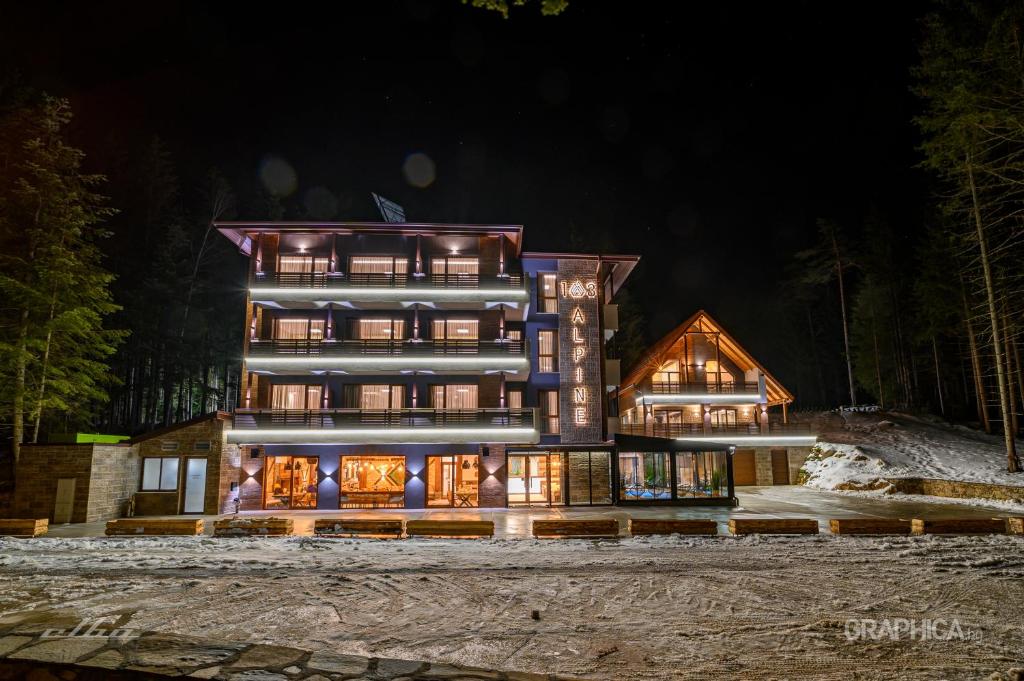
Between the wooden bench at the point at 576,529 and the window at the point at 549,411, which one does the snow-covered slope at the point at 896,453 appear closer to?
the window at the point at 549,411

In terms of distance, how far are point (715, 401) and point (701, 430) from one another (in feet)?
10.7

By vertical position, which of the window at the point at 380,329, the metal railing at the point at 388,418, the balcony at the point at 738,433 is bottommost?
the balcony at the point at 738,433

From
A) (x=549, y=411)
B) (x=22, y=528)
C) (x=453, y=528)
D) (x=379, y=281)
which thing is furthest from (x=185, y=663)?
(x=549, y=411)

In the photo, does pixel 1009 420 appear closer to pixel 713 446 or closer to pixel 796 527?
pixel 713 446

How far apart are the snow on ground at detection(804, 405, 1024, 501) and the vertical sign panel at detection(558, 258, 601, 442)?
51.6ft

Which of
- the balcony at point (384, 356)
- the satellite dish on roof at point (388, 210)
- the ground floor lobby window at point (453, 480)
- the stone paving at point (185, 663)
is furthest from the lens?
the satellite dish on roof at point (388, 210)

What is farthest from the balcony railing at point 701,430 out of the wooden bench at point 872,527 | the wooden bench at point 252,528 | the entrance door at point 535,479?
the wooden bench at point 252,528

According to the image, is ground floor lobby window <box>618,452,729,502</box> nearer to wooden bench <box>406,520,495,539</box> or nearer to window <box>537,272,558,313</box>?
window <box>537,272,558,313</box>

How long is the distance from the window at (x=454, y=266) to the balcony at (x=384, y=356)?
12.5ft

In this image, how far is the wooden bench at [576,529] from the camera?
17.4 metres

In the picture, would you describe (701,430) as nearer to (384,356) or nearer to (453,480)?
(453,480)

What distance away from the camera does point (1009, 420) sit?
2538 centimetres

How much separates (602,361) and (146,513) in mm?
21707

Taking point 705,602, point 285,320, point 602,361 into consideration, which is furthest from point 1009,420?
point 285,320
